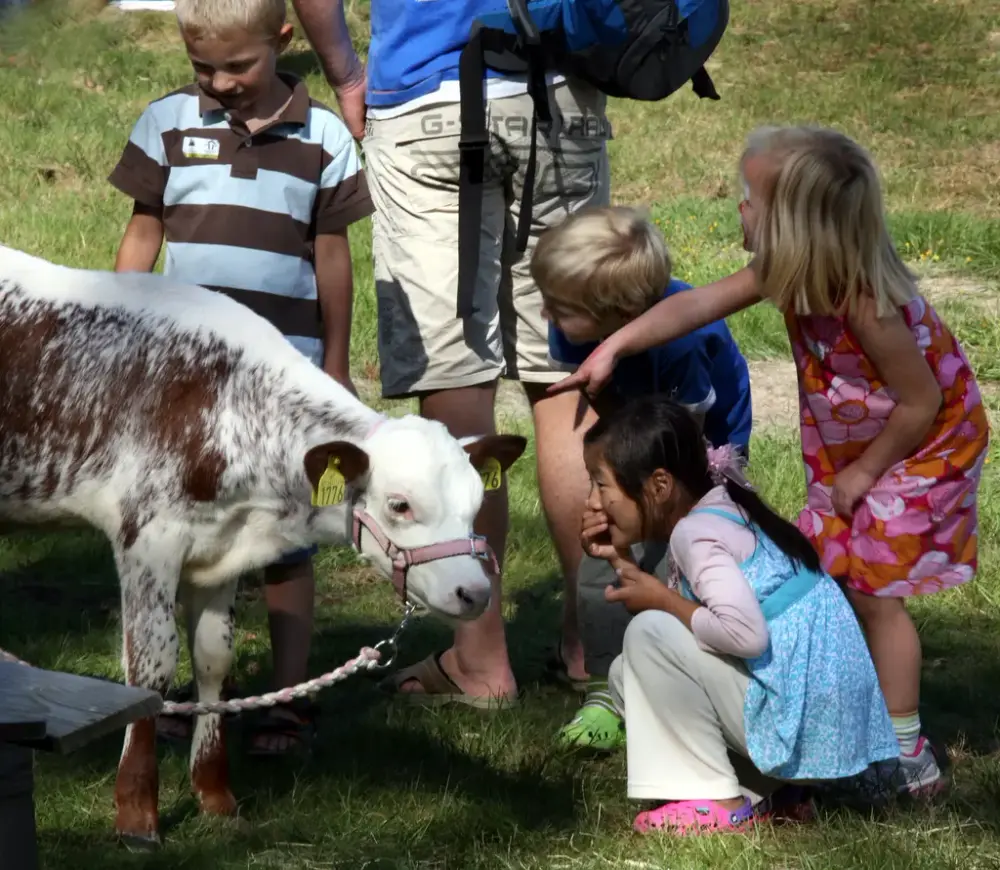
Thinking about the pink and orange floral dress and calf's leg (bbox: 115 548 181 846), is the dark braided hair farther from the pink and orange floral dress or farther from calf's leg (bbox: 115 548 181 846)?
calf's leg (bbox: 115 548 181 846)

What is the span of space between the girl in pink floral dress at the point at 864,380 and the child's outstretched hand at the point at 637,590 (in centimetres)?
46

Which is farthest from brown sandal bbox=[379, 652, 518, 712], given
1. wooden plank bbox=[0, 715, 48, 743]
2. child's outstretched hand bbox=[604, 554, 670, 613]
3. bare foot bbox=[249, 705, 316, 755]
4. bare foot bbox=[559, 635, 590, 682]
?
wooden plank bbox=[0, 715, 48, 743]

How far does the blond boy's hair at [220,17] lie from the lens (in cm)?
421

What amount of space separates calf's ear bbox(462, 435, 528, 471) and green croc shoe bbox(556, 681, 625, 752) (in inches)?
35.1

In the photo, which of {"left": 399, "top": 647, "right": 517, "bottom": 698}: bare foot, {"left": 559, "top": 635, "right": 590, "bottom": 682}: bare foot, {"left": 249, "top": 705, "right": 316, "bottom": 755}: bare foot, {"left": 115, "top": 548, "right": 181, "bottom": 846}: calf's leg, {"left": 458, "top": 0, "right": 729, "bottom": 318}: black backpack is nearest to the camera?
{"left": 115, "top": 548, "right": 181, "bottom": 846}: calf's leg

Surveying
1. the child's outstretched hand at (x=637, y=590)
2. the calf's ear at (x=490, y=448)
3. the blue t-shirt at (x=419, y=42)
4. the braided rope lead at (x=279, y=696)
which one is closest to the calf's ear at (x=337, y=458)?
the calf's ear at (x=490, y=448)

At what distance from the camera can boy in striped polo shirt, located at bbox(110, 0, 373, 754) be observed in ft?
14.3

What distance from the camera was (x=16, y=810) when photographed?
262 cm

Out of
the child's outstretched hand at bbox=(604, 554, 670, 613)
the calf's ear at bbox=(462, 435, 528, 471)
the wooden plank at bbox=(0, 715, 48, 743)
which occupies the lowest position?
the wooden plank at bbox=(0, 715, 48, 743)

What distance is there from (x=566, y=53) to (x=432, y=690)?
1907mm

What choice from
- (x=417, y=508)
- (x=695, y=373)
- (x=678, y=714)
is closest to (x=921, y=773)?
(x=678, y=714)

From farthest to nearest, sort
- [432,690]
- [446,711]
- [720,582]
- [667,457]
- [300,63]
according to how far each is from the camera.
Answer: [300,63]
[432,690]
[446,711]
[667,457]
[720,582]

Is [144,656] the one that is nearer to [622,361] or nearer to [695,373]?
[622,361]

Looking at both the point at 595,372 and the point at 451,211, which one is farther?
the point at 451,211
